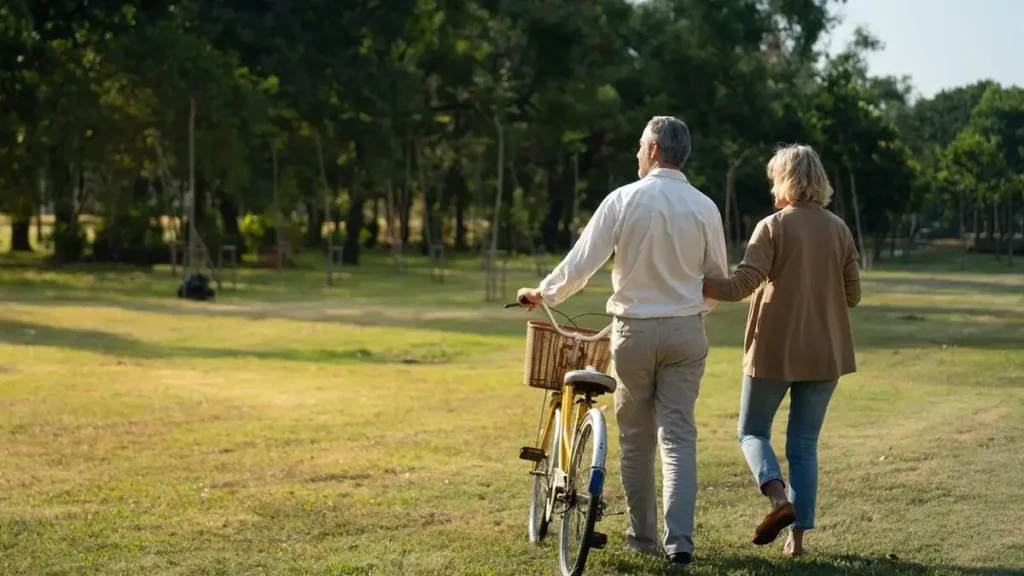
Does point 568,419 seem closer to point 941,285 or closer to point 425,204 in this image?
point 941,285

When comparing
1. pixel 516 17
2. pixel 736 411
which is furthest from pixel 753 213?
pixel 736 411

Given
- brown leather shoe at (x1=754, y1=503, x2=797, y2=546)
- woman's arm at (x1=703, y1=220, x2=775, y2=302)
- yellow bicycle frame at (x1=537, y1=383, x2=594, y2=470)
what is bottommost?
brown leather shoe at (x1=754, y1=503, x2=797, y2=546)

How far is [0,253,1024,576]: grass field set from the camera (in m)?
6.91

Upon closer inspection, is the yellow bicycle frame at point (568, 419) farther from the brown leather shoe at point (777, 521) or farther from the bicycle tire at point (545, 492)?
the brown leather shoe at point (777, 521)

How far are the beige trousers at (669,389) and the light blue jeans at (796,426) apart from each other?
0.42m

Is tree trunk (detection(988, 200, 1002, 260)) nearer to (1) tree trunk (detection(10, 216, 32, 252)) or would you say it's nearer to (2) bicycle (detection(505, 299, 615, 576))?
(1) tree trunk (detection(10, 216, 32, 252))

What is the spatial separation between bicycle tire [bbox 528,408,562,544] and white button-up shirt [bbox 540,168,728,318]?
0.63m

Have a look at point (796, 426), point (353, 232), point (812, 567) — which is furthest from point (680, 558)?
point (353, 232)

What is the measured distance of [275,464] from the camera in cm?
979

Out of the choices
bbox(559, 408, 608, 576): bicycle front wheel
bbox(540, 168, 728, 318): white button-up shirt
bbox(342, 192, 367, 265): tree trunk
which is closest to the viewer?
bbox(559, 408, 608, 576): bicycle front wheel

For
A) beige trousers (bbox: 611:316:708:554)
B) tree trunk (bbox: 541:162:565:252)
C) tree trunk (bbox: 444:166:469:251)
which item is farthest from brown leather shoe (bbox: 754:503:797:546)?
tree trunk (bbox: 444:166:469:251)

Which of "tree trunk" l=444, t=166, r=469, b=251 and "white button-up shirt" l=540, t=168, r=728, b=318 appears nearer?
"white button-up shirt" l=540, t=168, r=728, b=318

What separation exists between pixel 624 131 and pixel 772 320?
136 feet

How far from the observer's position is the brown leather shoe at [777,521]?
631 cm
